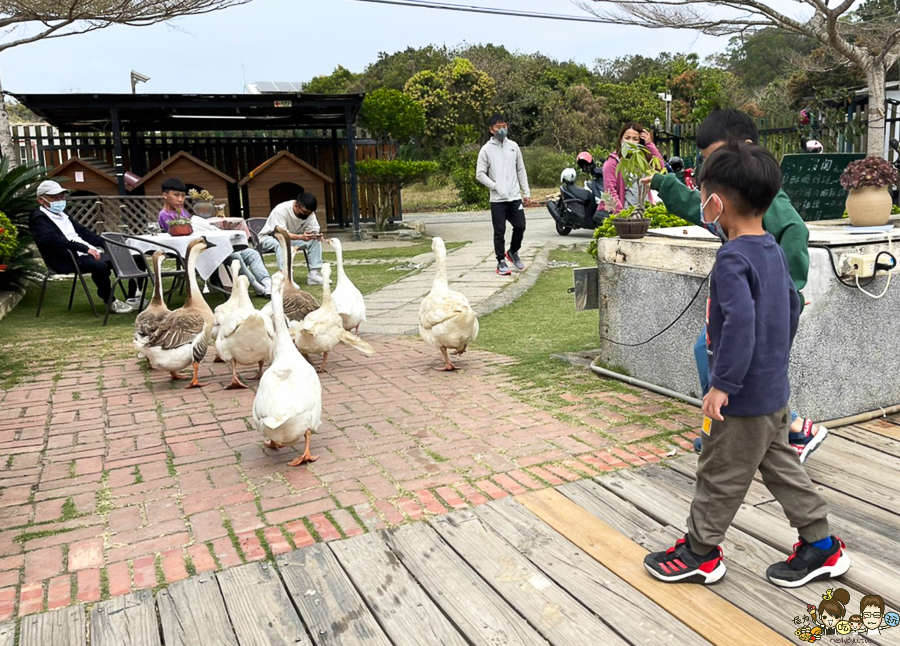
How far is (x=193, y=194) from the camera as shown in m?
10.1

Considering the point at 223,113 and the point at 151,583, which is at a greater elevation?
the point at 223,113

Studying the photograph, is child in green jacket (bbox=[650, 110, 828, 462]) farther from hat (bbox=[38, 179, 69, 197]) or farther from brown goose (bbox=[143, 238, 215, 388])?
hat (bbox=[38, 179, 69, 197])

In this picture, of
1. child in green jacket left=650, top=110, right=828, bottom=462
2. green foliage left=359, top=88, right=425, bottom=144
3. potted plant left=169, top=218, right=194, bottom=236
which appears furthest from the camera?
green foliage left=359, top=88, right=425, bottom=144

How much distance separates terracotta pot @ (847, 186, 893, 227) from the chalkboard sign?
779 millimetres

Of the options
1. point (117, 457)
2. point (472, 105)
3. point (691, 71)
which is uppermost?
point (691, 71)

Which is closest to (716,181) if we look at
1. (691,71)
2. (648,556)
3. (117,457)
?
(648,556)

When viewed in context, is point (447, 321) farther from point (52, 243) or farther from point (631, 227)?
point (52, 243)

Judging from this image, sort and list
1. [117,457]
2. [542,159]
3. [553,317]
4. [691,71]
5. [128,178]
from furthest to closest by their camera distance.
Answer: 1. [691,71]
2. [542,159]
3. [128,178]
4. [553,317]
5. [117,457]

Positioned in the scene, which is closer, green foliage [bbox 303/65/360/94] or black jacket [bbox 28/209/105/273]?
black jacket [bbox 28/209/105/273]

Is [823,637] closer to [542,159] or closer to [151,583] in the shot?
[151,583]

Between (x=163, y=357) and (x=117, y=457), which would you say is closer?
(x=117, y=457)

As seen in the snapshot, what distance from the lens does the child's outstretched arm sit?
2.28m

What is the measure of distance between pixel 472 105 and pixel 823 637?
104ft

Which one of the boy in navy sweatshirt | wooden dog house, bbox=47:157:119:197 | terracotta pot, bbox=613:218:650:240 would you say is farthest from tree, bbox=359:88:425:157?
the boy in navy sweatshirt
